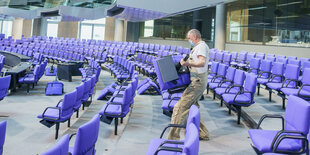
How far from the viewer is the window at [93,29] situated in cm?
2458

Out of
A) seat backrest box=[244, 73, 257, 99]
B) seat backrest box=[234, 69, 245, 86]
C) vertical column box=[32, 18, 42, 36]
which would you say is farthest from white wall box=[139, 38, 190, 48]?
seat backrest box=[244, 73, 257, 99]

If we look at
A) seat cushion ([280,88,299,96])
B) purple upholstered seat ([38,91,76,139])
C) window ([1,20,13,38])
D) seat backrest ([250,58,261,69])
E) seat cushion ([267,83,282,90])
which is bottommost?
purple upholstered seat ([38,91,76,139])

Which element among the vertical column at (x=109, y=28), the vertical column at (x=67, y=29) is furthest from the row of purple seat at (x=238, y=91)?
the vertical column at (x=67, y=29)

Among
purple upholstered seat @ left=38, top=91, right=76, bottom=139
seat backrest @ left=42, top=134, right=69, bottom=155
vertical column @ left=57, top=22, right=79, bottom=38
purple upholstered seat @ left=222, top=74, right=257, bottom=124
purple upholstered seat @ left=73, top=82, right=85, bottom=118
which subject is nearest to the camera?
seat backrest @ left=42, top=134, right=69, bottom=155

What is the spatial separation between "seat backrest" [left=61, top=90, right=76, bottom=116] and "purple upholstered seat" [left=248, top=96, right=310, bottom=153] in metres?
2.74

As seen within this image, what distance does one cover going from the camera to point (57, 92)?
7.20 m

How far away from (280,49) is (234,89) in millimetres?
7406

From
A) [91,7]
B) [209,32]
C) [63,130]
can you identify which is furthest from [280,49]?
[91,7]

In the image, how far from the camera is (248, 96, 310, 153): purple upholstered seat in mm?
2336

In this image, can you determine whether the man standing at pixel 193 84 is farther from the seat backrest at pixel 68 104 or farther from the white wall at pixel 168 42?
the white wall at pixel 168 42

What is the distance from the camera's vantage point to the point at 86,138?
2.03 metres

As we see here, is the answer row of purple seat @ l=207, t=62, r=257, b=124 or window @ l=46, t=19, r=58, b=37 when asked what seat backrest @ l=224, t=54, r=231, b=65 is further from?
window @ l=46, t=19, r=58, b=37

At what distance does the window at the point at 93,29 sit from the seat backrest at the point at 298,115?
2326 centimetres

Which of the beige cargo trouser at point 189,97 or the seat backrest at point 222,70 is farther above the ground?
the seat backrest at point 222,70
